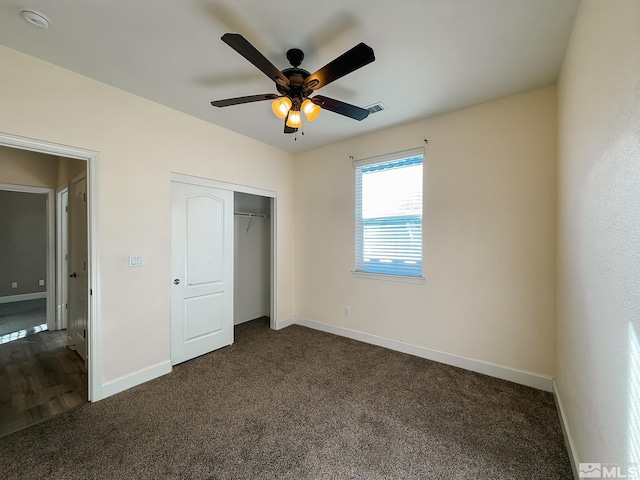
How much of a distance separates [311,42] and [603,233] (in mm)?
2029

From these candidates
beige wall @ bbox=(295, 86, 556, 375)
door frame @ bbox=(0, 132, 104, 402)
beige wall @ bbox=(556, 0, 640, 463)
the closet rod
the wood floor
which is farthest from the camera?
the closet rod

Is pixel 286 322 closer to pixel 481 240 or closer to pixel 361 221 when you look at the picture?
pixel 361 221

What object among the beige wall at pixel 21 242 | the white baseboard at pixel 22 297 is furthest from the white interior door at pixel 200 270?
the white baseboard at pixel 22 297

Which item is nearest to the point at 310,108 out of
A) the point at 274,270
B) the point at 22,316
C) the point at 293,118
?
the point at 293,118

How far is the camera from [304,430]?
1.98 m

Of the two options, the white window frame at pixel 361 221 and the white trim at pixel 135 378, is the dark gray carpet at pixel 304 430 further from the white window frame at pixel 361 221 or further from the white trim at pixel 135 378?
the white window frame at pixel 361 221

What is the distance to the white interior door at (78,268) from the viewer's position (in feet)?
9.80

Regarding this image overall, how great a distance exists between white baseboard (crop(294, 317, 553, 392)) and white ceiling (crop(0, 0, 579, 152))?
2706mm

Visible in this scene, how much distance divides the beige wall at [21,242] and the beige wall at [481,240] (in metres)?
7.36

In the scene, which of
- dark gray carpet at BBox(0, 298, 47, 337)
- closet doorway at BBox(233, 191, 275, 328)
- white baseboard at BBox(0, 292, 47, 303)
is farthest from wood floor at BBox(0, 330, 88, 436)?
white baseboard at BBox(0, 292, 47, 303)

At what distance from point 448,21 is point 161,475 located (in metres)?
3.34

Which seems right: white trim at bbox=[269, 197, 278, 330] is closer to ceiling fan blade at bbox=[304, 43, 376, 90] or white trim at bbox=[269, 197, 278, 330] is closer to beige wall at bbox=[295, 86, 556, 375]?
beige wall at bbox=[295, 86, 556, 375]

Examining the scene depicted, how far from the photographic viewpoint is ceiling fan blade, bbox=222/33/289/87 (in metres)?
1.39

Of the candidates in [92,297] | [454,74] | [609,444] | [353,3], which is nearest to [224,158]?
[92,297]
